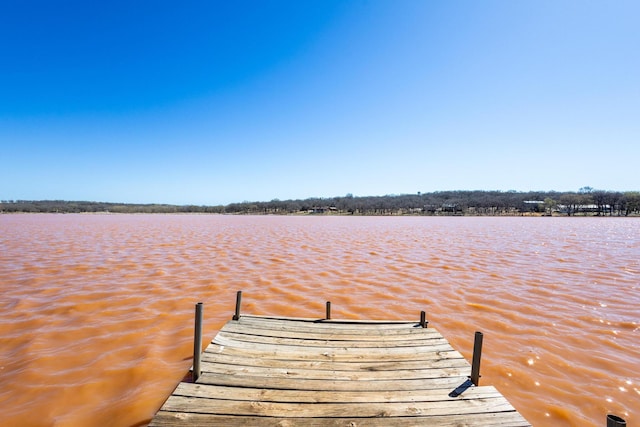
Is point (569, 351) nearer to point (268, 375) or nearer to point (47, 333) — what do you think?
point (268, 375)

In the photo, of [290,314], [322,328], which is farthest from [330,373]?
[290,314]

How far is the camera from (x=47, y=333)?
5816 mm

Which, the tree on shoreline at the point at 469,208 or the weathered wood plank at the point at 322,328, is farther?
the tree on shoreline at the point at 469,208

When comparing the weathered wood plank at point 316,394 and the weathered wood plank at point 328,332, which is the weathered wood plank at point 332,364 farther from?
the weathered wood plank at point 328,332

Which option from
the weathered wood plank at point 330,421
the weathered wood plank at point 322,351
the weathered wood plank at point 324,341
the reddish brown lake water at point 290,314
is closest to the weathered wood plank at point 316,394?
the weathered wood plank at point 330,421

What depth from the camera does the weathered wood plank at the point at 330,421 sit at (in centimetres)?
292

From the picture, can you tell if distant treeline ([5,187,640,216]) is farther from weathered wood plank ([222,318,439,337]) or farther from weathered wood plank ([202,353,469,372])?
weathered wood plank ([202,353,469,372])

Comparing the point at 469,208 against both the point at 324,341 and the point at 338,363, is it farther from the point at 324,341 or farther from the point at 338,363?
the point at 338,363

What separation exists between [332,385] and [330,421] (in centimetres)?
59

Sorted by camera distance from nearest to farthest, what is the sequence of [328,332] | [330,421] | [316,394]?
[330,421]
[316,394]
[328,332]

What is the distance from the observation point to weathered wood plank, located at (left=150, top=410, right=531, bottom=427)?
2922mm

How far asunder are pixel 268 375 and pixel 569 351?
548 cm

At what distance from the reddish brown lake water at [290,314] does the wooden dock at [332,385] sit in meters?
0.97

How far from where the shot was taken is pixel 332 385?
11.7ft
